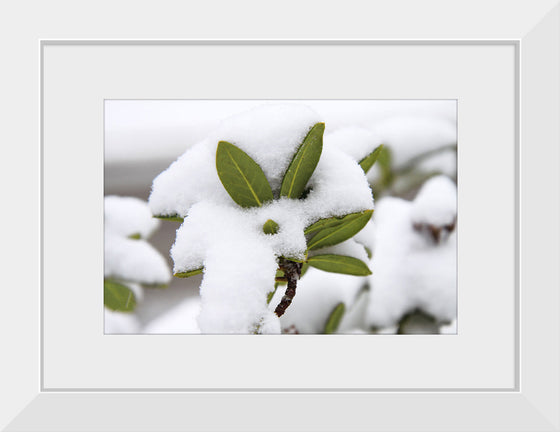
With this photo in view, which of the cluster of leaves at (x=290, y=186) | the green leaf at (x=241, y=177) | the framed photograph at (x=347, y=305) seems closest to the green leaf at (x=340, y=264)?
the cluster of leaves at (x=290, y=186)

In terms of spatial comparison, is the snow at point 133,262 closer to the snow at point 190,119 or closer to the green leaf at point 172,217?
the snow at point 190,119

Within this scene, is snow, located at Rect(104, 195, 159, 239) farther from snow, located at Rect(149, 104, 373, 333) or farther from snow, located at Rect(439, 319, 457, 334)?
snow, located at Rect(439, 319, 457, 334)

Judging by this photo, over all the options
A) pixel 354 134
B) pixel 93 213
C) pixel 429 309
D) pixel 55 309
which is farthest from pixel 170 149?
pixel 429 309

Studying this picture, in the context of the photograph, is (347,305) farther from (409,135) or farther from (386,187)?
(409,135)
